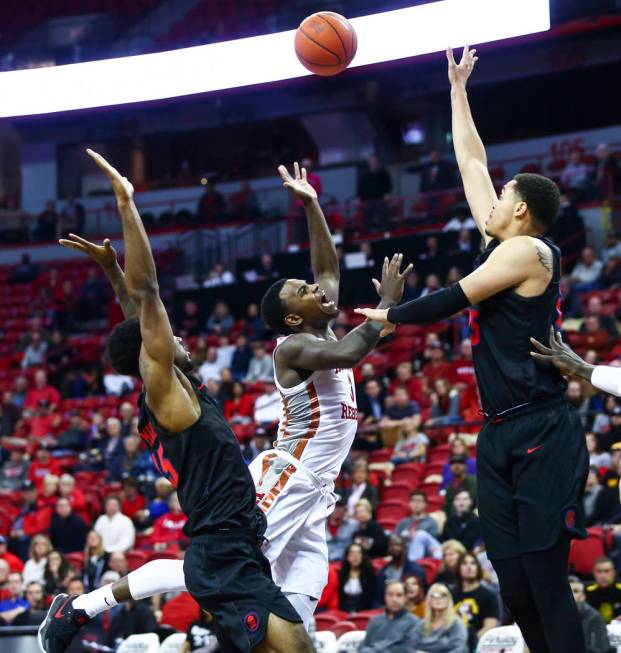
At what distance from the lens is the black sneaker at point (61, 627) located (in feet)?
17.5

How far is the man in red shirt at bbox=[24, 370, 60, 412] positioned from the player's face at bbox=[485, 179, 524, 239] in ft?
46.0

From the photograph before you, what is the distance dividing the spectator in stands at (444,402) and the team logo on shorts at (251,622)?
334 inches

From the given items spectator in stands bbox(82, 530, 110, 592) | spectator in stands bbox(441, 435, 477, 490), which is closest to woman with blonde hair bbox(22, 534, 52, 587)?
spectator in stands bbox(82, 530, 110, 592)

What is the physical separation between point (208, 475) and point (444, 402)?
347 inches

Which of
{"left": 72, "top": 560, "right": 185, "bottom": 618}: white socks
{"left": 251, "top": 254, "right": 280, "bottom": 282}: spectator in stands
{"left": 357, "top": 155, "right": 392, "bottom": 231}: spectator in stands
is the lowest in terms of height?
{"left": 72, "top": 560, "right": 185, "bottom": 618}: white socks

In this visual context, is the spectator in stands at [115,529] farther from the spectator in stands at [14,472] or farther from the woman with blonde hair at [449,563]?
the woman with blonde hair at [449,563]

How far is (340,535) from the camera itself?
1107cm

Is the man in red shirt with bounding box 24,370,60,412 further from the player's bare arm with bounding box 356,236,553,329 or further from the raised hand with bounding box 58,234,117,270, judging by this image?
the player's bare arm with bounding box 356,236,553,329

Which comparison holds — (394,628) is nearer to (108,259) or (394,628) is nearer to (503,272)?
(108,259)

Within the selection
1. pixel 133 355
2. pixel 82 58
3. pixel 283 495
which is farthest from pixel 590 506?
pixel 82 58

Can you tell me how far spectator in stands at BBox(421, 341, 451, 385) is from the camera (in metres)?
14.4

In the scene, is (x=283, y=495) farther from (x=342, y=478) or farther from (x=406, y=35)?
(x=406, y=35)

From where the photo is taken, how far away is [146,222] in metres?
24.0

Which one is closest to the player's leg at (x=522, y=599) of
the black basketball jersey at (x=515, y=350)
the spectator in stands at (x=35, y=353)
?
the black basketball jersey at (x=515, y=350)
